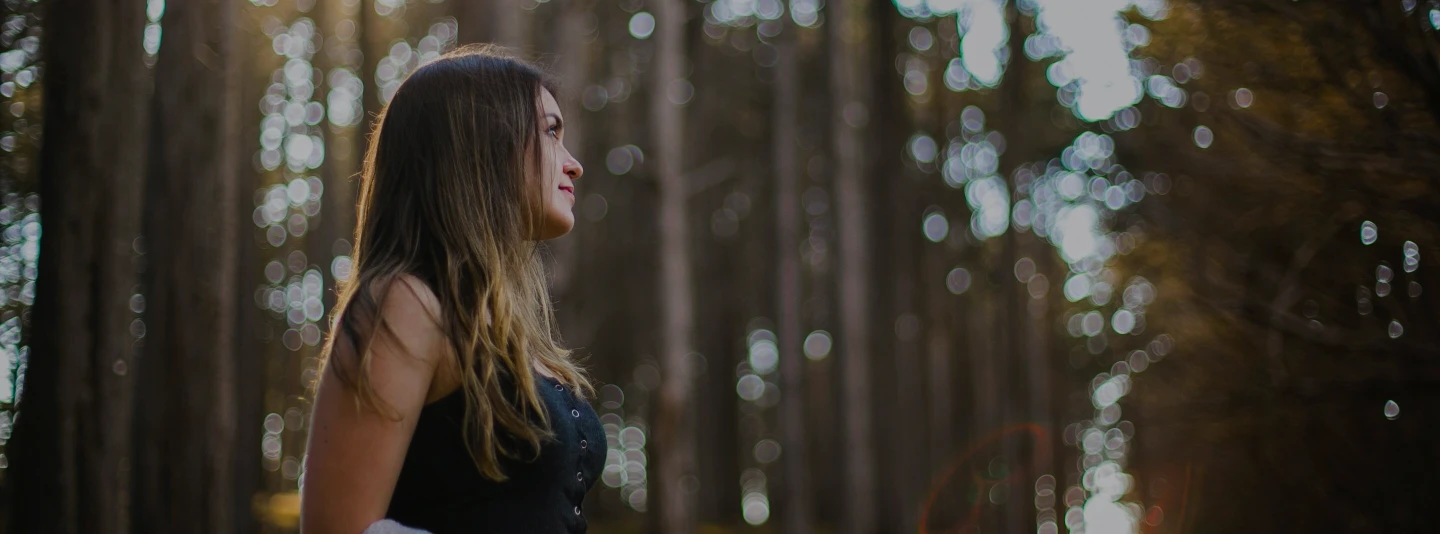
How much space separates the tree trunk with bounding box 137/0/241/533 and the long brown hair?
20.7ft

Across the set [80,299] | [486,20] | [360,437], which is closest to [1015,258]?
[486,20]

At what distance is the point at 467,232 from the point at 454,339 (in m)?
0.25

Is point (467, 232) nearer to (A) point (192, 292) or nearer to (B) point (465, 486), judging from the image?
(B) point (465, 486)

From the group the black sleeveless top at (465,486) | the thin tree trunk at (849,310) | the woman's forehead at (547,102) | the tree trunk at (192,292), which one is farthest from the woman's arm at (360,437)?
the thin tree trunk at (849,310)

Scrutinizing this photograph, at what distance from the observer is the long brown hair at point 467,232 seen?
79.4 inches

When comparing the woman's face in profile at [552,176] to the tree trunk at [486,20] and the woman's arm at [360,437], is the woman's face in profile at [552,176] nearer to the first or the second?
the woman's arm at [360,437]

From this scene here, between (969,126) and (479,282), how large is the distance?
82.9 ft

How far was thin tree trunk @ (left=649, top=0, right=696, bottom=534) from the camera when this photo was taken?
12.5 metres

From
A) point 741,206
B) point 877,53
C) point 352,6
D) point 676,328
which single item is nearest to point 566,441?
point 676,328

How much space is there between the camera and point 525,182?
234 cm

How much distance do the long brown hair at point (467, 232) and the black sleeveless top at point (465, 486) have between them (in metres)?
0.04

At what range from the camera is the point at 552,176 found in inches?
94.6

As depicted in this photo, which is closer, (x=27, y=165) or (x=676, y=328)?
(x=27, y=165)

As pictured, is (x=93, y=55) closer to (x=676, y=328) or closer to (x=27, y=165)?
(x=27, y=165)
